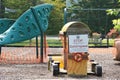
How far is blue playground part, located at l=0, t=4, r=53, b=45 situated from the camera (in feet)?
46.8

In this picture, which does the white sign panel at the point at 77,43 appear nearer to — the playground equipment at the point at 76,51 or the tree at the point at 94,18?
the playground equipment at the point at 76,51

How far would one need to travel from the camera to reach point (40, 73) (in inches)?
461

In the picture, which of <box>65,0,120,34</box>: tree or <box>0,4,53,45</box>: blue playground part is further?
<box>65,0,120,34</box>: tree

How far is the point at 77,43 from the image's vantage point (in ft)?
37.0

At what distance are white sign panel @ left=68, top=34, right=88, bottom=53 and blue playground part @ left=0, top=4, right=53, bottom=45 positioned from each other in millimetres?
3508

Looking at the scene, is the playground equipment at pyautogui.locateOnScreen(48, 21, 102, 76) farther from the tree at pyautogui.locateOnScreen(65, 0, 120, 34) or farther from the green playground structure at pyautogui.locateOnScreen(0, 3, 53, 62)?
the tree at pyautogui.locateOnScreen(65, 0, 120, 34)

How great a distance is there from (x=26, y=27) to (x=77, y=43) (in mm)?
3616

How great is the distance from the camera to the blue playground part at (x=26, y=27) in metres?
14.3

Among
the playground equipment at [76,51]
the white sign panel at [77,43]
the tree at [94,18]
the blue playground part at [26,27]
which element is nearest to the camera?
the playground equipment at [76,51]

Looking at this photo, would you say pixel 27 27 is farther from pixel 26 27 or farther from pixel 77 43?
pixel 77 43

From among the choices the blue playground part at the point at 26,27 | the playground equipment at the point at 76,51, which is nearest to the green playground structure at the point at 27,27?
the blue playground part at the point at 26,27

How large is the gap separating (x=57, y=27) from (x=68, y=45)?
65.2 feet

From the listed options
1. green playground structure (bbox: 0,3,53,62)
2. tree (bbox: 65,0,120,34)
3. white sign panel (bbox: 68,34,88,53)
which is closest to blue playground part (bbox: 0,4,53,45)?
green playground structure (bbox: 0,3,53,62)

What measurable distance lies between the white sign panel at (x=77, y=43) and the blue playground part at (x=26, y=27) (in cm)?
351
